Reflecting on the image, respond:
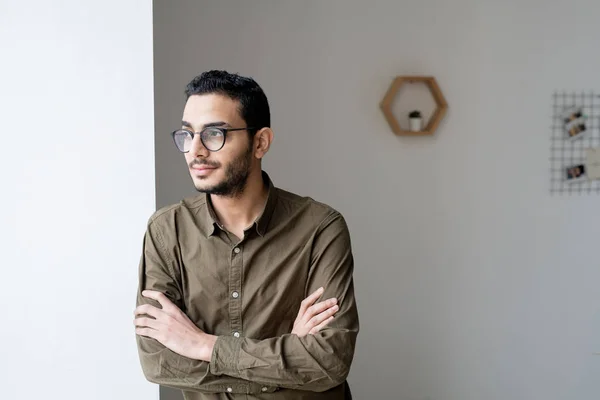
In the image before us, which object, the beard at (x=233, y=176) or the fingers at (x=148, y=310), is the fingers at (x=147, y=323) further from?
the beard at (x=233, y=176)

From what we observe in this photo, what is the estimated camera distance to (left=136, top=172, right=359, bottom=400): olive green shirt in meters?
1.75

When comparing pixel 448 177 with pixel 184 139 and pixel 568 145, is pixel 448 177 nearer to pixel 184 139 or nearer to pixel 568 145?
pixel 568 145

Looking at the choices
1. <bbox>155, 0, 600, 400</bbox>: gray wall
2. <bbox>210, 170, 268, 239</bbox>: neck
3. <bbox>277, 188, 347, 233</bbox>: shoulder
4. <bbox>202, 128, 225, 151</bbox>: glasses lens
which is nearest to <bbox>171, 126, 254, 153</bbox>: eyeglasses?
<bbox>202, 128, 225, 151</bbox>: glasses lens

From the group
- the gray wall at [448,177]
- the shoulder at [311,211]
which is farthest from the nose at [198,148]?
the gray wall at [448,177]

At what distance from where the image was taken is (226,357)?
172 cm

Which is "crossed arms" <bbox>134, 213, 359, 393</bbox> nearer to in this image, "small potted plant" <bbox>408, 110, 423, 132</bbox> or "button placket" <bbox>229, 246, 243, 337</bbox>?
"button placket" <bbox>229, 246, 243, 337</bbox>

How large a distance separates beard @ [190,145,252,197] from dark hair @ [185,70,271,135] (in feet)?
0.24

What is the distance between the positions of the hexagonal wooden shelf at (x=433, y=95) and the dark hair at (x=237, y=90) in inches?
80.5

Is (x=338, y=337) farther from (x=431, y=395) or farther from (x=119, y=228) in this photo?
(x=431, y=395)

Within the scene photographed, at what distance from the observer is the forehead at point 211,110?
1727mm

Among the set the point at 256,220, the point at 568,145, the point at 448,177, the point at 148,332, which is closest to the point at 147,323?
the point at 148,332

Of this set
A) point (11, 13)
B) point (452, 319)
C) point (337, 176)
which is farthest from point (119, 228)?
point (452, 319)

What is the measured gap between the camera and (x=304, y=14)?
3.67 m

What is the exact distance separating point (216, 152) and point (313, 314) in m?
0.49
